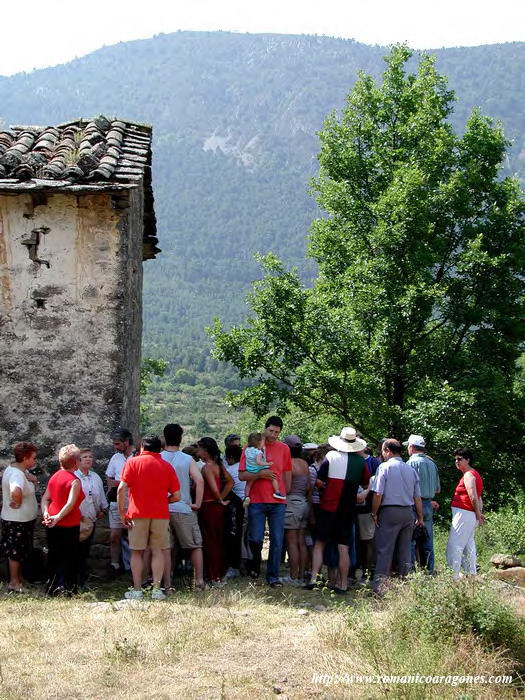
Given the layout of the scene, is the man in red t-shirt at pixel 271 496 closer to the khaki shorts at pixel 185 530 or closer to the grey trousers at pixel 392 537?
the khaki shorts at pixel 185 530

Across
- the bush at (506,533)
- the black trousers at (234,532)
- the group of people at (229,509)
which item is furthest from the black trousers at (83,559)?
the bush at (506,533)

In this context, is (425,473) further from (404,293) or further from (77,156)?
(404,293)

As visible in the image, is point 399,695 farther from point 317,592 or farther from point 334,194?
point 334,194

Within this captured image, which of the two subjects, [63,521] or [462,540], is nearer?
[63,521]

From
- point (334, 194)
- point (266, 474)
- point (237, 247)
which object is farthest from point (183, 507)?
point (237, 247)

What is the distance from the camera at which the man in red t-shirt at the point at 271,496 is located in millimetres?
8523

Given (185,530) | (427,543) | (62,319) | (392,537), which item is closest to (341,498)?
(392,537)

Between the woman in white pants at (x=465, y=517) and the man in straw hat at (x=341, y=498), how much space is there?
1118 mm

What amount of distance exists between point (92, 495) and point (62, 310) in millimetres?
2033

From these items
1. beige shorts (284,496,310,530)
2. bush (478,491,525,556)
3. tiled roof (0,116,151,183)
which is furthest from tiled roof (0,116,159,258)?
bush (478,491,525,556)

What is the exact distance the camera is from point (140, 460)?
7605mm

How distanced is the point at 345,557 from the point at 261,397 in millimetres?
8267

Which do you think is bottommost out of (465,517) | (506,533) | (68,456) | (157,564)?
(506,533)

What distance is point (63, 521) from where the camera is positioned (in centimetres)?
778
